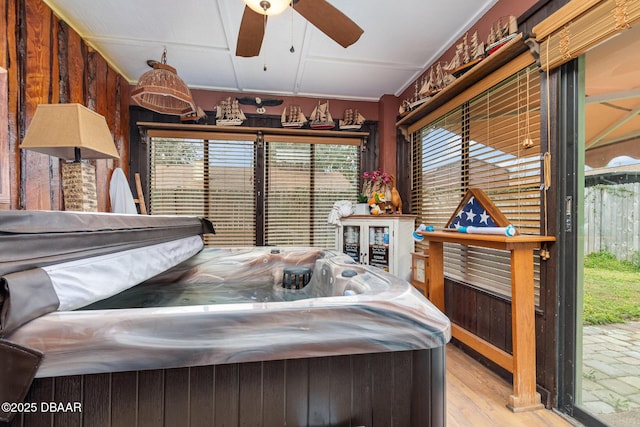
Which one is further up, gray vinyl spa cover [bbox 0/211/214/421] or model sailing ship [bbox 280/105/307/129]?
model sailing ship [bbox 280/105/307/129]

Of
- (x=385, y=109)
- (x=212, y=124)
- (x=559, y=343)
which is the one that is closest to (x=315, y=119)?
(x=385, y=109)

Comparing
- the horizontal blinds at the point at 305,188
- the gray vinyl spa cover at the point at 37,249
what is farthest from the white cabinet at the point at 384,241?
the gray vinyl spa cover at the point at 37,249

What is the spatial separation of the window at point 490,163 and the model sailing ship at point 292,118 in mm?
1486

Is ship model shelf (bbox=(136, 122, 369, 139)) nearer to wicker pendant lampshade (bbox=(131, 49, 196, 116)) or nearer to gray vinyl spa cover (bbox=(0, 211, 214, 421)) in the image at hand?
wicker pendant lampshade (bbox=(131, 49, 196, 116))

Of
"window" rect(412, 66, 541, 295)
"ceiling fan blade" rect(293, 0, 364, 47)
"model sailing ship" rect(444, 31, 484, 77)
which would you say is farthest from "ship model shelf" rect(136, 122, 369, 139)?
"ceiling fan blade" rect(293, 0, 364, 47)

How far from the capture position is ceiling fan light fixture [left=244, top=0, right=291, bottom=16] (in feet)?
4.69

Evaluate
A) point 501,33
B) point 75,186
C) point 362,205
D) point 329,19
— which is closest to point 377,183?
point 362,205

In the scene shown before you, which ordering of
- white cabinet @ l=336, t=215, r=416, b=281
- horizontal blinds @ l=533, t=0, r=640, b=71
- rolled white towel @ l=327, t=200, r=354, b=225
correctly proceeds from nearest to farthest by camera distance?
horizontal blinds @ l=533, t=0, r=640, b=71 < white cabinet @ l=336, t=215, r=416, b=281 < rolled white towel @ l=327, t=200, r=354, b=225

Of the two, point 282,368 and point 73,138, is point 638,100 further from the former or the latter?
point 73,138

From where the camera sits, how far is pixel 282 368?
0.69m

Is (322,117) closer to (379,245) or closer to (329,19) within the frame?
(379,245)

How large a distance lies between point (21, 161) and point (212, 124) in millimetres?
1871

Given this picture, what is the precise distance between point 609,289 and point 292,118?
3.15 m

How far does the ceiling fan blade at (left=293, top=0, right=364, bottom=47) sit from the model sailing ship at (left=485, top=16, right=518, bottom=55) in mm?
994
